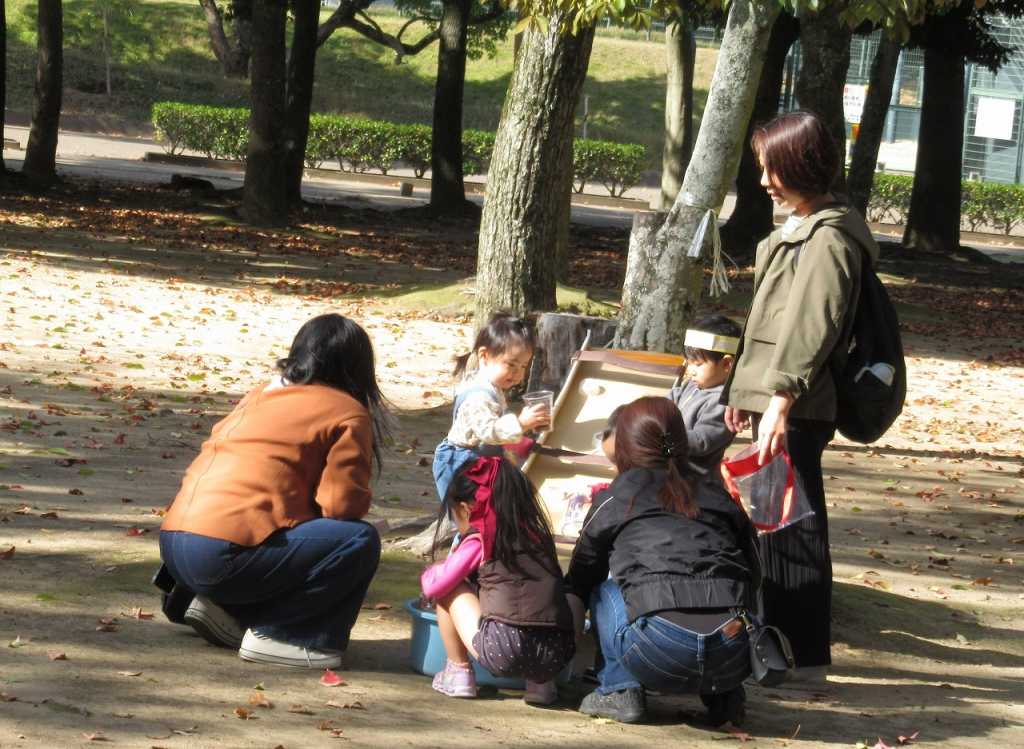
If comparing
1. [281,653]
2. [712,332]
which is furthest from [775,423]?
[281,653]

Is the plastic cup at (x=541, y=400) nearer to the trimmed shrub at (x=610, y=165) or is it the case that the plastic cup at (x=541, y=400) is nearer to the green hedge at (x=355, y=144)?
the green hedge at (x=355, y=144)

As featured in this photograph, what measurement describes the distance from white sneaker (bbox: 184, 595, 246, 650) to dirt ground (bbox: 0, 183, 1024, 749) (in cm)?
8

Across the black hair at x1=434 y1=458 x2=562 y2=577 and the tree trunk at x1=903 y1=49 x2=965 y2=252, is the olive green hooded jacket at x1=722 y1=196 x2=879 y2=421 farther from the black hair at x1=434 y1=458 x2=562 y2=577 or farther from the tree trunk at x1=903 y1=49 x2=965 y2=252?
the tree trunk at x1=903 y1=49 x2=965 y2=252

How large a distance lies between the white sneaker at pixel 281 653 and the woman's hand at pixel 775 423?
1613 millimetres

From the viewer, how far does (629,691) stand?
149 inches

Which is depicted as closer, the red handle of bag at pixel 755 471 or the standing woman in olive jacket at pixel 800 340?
the standing woman in olive jacket at pixel 800 340

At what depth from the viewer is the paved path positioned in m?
26.7

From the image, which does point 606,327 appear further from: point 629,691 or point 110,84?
point 110,84

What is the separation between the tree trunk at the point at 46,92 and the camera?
21.2 metres

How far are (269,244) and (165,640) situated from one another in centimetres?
1424

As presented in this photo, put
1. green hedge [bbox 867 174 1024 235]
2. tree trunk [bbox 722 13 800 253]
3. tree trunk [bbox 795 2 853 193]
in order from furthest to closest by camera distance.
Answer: green hedge [bbox 867 174 1024 235] → tree trunk [bbox 722 13 800 253] → tree trunk [bbox 795 2 853 193]

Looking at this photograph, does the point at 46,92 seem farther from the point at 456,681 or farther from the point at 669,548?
the point at 669,548

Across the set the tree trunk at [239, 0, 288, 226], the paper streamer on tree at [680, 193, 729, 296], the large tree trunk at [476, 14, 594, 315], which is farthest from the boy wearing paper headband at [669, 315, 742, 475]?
the tree trunk at [239, 0, 288, 226]

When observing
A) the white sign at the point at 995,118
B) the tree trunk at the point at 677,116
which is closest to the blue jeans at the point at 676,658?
the tree trunk at the point at 677,116
